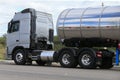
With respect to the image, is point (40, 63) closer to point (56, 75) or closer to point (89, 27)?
point (89, 27)

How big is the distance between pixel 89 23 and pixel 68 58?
8.25ft

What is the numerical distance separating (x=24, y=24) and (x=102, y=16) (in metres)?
6.35

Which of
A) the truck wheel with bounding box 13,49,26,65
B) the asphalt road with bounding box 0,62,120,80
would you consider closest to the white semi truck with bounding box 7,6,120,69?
the truck wheel with bounding box 13,49,26,65

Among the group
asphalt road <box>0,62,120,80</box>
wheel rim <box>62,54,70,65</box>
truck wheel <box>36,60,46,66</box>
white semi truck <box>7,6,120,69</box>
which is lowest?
asphalt road <box>0,62,120,80</box>

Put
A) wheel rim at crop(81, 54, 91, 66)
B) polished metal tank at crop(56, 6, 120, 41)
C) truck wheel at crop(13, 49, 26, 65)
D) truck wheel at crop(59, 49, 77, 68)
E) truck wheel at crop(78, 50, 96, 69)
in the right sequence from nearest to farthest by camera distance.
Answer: polished metal tank at crop(56, 6, 120, 41) → truck wheel at crop(78, 50, 96, 69) → wheel rim at crop(81, 54, 91, 66) → truck wheel at crop(59, 49, 77, 68) → truck wheel at crop(13, 49, 26, 65)

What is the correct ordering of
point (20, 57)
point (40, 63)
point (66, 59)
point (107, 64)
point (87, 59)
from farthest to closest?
point (40, 63) < point (20, 57) < point (66, 59) < point (107, 64) < point (87, 59)

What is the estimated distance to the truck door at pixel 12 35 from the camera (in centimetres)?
2919

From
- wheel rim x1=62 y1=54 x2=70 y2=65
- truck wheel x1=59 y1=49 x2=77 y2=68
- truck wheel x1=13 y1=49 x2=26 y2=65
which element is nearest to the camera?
truck wheel x1=59 y1=49 x2=77 y2=68

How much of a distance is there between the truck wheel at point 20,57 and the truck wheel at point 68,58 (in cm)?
353

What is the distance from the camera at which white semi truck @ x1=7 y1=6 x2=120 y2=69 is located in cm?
2445

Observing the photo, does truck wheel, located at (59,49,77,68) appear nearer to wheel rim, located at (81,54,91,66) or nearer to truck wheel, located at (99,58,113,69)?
wheel rim, located at (81,54,91,66)

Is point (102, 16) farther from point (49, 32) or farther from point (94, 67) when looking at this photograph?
point (49, 32)

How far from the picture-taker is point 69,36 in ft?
86.5

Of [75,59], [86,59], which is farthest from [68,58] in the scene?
[86,59]
